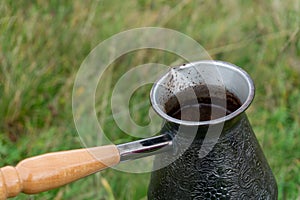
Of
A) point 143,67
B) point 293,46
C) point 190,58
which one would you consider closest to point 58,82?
point 143,67

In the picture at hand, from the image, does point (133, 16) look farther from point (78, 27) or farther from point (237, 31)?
point (237, 31)

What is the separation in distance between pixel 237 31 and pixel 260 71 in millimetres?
317

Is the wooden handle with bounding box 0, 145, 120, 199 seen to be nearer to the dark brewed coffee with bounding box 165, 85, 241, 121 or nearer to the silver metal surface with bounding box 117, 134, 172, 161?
the silver metal surface with bounding box 117, 134, 172, 161

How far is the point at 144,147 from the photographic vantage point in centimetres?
171

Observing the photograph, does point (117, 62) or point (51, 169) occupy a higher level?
point (51, 169)

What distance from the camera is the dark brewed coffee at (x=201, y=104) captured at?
6.06 feet

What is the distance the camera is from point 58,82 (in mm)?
2887

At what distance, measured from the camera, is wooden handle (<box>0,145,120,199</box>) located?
5.35 feet

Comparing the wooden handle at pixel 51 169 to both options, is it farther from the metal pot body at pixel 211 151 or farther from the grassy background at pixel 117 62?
the grassy background at pixel 117 62

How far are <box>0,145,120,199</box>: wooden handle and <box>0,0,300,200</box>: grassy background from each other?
2.25ft

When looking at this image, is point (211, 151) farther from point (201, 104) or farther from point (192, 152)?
point (201, 104)

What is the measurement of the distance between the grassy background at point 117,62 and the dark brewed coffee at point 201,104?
0.65m

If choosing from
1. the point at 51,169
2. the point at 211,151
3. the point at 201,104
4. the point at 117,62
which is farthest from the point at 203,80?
Result: the point at 117,62

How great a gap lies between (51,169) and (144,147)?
26cm
